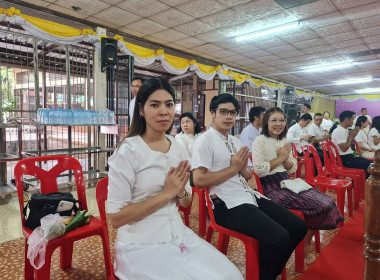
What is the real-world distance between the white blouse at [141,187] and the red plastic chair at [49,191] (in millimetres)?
457

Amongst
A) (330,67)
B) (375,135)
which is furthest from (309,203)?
(330,67)

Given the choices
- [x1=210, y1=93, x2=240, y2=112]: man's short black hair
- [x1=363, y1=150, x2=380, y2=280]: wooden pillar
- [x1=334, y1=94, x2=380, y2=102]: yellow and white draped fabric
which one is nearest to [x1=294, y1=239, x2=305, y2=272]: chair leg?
[x1=363, y1=150, x2=380, y2=280]: wooden pillar

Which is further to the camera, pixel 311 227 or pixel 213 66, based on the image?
pixel 213 66

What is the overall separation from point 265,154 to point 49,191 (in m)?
1.65

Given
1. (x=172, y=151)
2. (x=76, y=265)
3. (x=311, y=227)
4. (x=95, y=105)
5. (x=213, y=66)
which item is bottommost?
(x=76, y=265)

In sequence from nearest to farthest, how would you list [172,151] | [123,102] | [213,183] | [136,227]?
1. [136,227]
2. [172,151]
3. [213,183]
4. [123,102]

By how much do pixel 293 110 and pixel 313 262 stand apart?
736 centimetres

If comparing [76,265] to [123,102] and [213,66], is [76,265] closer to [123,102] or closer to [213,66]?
[123,102]

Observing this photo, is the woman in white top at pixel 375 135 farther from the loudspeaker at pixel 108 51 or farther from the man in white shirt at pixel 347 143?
the loudspeaker at pixel 108 51

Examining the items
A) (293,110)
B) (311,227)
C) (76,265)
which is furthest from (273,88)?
(76,265)

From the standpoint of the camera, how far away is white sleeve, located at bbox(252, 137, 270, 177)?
203 cm

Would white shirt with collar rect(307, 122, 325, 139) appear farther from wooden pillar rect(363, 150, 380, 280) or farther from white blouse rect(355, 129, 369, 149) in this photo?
wooden pillar rect(363, 150, 380, 280)

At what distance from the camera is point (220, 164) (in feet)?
5.64

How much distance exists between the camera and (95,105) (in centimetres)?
496
